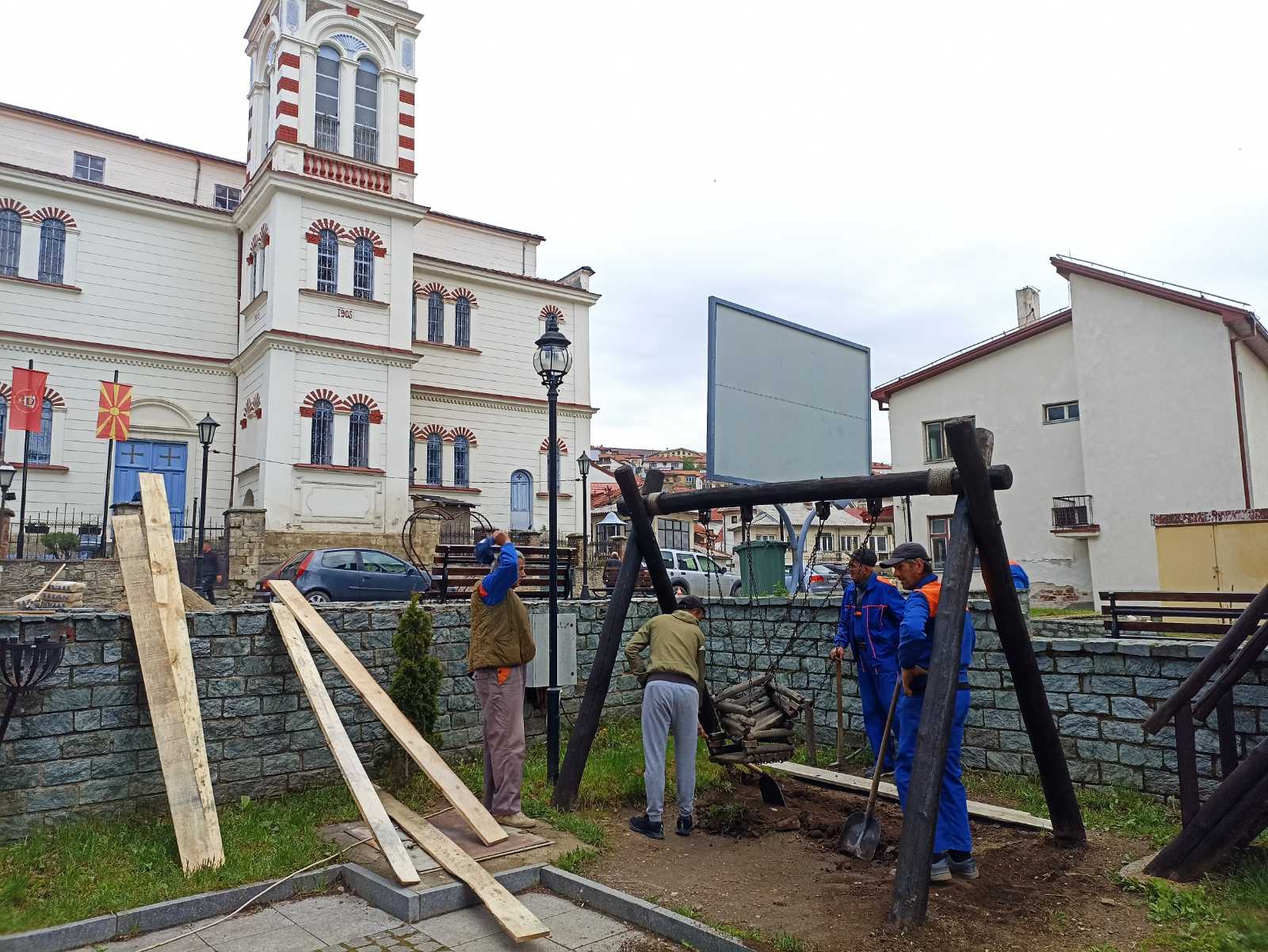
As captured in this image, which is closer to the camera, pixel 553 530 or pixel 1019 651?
pixel 1019 651

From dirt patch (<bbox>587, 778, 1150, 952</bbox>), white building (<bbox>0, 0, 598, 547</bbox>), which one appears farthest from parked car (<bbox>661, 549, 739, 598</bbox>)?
dirt patch (<bbox>587, 778, 1150, 952</bbox>)

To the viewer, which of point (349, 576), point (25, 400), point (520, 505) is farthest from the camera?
point (520, 505)

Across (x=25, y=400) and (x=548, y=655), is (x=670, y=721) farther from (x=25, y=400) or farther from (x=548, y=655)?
(x=25, y=400)

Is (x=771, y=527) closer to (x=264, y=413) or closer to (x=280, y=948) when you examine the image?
(x=264, y=413)

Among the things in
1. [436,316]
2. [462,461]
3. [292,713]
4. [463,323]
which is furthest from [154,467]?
[292,713]

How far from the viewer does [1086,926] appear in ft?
15.6

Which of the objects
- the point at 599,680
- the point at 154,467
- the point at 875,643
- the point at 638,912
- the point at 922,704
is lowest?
the point at 638,912

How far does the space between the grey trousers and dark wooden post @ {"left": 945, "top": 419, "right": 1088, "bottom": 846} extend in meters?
3.61

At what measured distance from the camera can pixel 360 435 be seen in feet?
82.2

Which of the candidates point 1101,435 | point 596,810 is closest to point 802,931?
point 596,810

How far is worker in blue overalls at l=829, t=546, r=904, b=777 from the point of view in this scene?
25.4 feet

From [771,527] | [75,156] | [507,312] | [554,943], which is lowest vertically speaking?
[554,943]

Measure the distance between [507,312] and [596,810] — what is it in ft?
86.5

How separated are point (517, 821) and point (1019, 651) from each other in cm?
394
